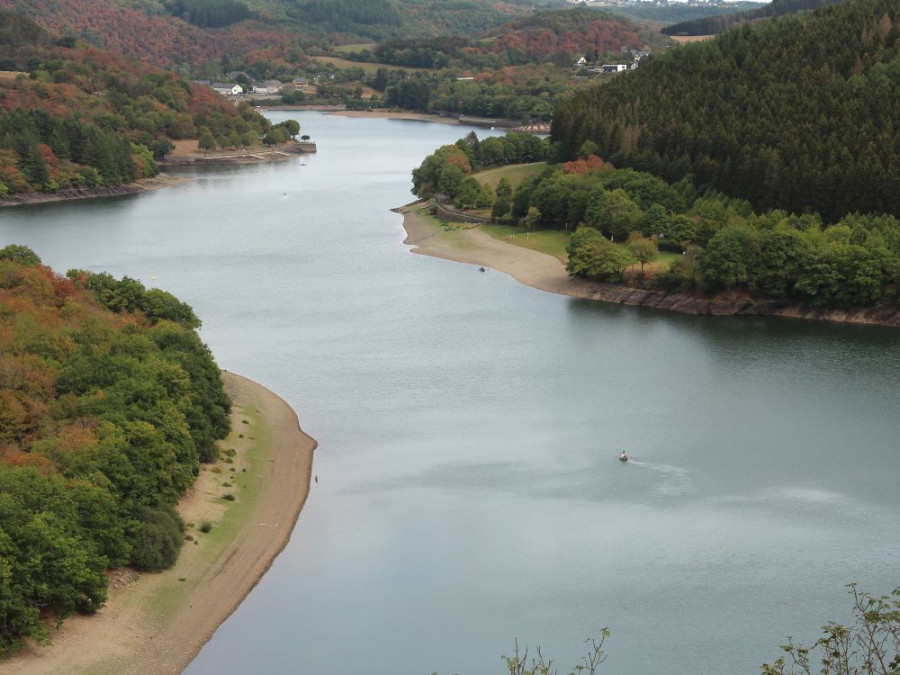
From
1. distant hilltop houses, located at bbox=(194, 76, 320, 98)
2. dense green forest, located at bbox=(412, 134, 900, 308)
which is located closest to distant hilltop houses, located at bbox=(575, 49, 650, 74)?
distant hilltop houses, located at bbox=(194, 76, 320, 98)

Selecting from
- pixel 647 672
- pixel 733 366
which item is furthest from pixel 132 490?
pixel 733 366

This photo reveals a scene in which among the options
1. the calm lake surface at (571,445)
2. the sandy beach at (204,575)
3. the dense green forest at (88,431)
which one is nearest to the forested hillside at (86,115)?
the calm lake surface at (571,445)

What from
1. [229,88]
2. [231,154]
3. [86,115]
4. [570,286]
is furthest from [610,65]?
[570,286]

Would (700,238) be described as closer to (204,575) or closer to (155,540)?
(204,575)

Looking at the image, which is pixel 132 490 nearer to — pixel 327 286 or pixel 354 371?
pixel 354 371

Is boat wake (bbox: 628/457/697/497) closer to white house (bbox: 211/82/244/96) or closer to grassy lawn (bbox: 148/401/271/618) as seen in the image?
grassy lawn (bbox: 148/401/271/618)

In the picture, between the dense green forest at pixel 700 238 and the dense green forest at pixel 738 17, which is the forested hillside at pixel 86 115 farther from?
the dense green forest at pixel 738 17

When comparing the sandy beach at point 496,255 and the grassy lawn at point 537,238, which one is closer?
the sandy beach at point 496,255
